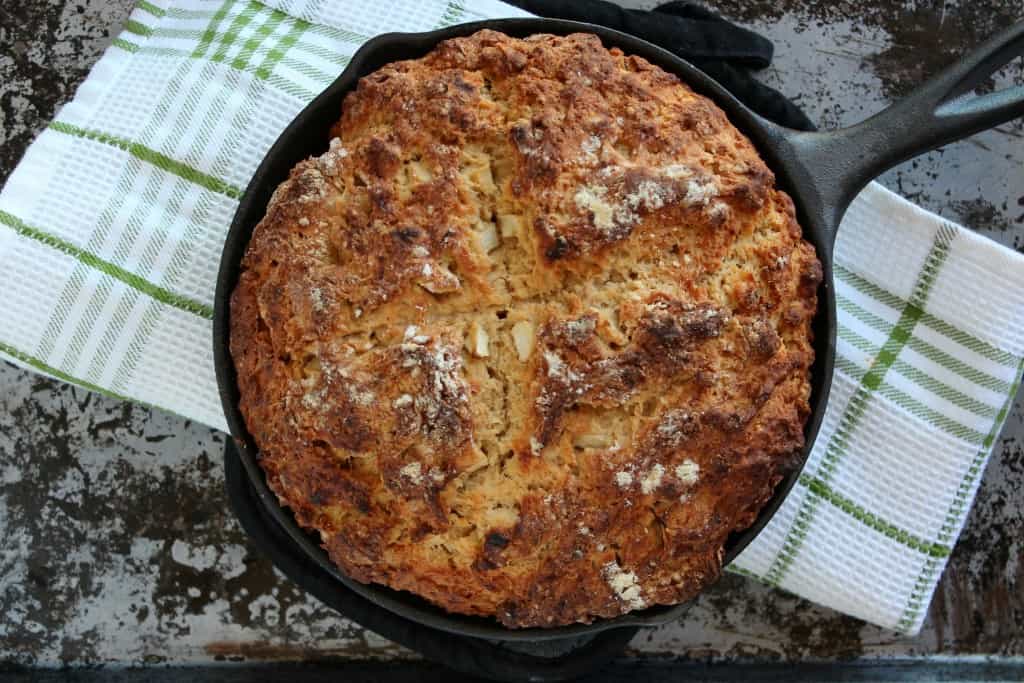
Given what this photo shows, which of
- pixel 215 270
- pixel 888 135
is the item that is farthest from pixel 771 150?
pixel 215 270

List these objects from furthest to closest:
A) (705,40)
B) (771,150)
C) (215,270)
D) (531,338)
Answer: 1. (705,40)
2. (215,270)
3. (771,150)
4. (531,338)

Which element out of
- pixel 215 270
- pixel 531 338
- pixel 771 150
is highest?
pixel 771 150

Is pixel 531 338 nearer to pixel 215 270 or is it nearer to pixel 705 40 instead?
pixel 215 270

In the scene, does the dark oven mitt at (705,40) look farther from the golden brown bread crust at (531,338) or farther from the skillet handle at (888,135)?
the golden brown bread crust at (531,338)

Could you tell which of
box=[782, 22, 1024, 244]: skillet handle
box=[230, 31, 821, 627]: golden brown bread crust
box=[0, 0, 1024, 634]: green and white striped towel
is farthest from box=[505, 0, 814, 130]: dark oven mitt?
box=[230, 31, 821, 627]: golden brown bread crust

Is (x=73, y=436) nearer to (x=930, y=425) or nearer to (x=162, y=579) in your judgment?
(x=162, y=579)

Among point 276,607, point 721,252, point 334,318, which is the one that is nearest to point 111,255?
point 334,318
